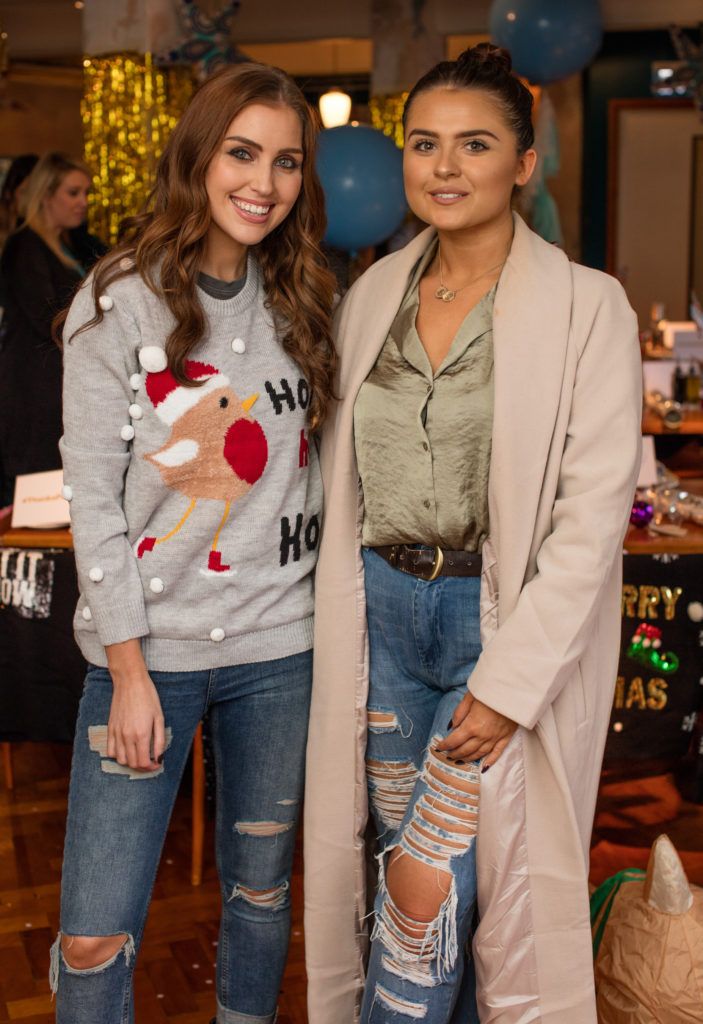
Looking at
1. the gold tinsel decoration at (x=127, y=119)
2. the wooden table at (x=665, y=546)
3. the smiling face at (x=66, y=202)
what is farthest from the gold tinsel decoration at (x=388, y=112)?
the wooden table at (x=665, y=546)

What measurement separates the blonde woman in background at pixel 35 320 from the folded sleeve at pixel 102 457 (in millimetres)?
2255

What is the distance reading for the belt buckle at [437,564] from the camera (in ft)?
5.33

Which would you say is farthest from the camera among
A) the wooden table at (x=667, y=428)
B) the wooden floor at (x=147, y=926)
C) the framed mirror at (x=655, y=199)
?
the framed mirror at (x=655, y=199)

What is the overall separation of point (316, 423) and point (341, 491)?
4.1 inches

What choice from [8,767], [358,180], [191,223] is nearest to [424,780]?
[191,223]

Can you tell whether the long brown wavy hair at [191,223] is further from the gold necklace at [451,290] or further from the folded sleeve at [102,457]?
the gold necklace at [451,290]

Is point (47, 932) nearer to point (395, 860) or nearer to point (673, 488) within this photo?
point (395, 860)

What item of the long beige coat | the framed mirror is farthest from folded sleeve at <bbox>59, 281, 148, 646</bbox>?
the framed mirror

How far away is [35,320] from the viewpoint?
3.88m

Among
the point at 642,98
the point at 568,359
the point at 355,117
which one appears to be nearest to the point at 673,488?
the point at 568,359

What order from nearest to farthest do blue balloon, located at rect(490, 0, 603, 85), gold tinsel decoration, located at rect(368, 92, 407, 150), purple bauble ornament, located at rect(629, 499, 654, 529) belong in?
purple bauble ornament, located at rect(629, 499, 654, 529) → blue balloon, located at rect(490, 0, 603, 85) → gold tinsel decoration, located at rect(368, 92, 407, 150)

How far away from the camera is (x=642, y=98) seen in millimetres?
9102

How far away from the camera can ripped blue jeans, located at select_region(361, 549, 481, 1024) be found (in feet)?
5.21

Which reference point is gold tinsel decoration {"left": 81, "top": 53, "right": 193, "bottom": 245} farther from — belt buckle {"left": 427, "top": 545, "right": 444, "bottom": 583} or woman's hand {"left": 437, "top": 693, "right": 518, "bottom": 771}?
woman's hand {"left": 437, "top": 693, "right": 518, "bottom": 771}
